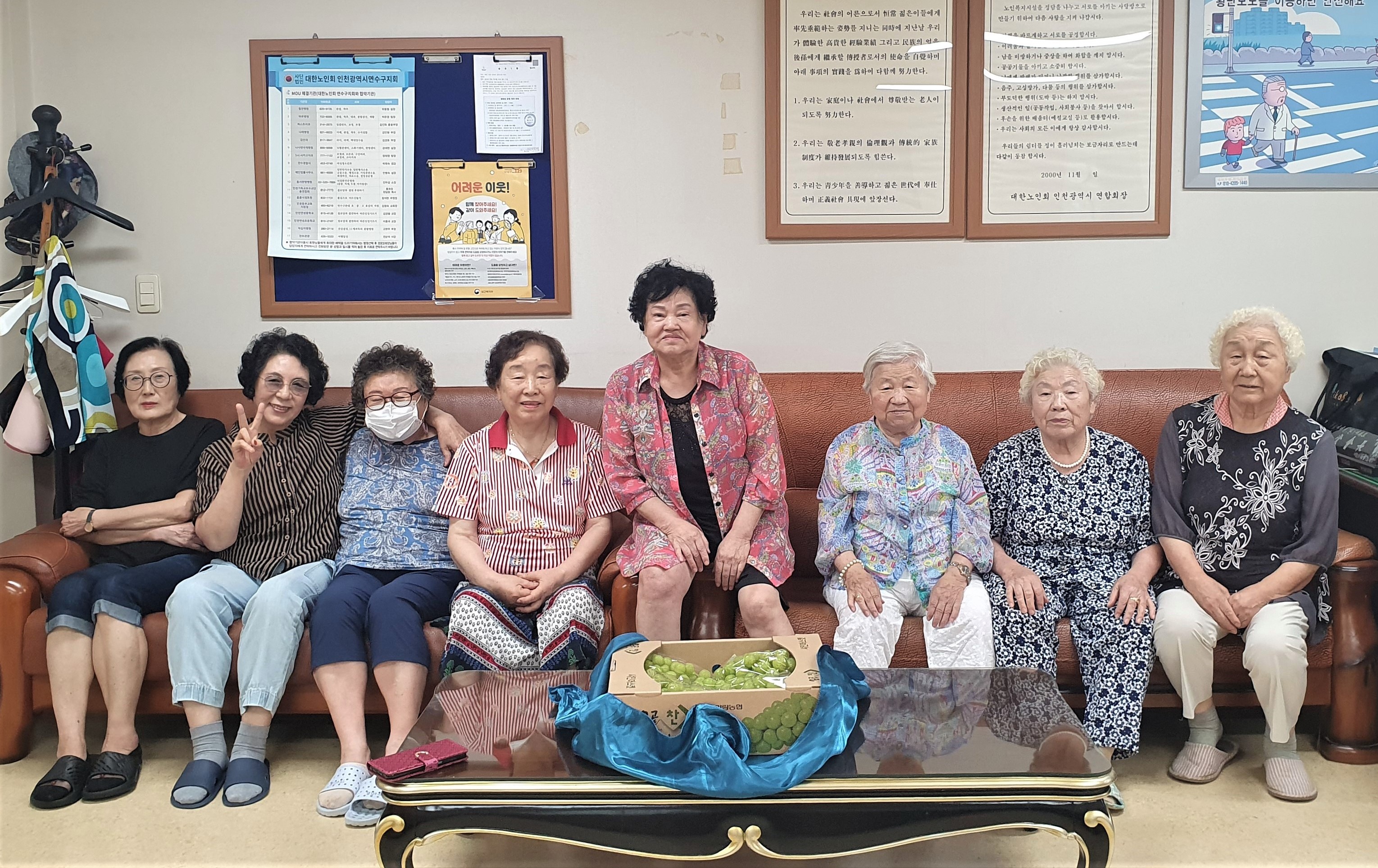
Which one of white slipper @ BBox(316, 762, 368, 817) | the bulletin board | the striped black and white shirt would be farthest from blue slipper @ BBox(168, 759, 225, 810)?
the bulletin board

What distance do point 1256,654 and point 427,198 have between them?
261 centimetres

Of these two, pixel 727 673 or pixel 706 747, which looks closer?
pixel 706 747

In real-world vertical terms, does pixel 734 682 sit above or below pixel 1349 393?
below

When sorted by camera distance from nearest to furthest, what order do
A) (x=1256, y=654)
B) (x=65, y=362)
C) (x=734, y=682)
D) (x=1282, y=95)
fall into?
1. (x=734, y=682)
2. (x=1256, y=654)
3. (x=65, y=362)
4. (x=1282, y=95)

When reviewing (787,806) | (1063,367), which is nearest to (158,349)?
(787,806)

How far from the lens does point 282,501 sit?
271cm

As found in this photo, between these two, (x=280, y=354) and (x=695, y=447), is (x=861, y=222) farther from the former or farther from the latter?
(x=280, y=354)

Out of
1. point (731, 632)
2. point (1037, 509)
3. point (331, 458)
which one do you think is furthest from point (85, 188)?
point (1037, 509)

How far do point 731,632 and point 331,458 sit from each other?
1190 millimetres

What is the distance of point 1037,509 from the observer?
257 centimetres

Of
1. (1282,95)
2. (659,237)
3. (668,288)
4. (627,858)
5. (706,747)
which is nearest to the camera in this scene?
(706,747)

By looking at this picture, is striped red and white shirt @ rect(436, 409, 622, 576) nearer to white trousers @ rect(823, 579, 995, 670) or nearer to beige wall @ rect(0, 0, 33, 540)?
white trousers @ rect(823, 579, 995, 670)

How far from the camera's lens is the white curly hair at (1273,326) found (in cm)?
246

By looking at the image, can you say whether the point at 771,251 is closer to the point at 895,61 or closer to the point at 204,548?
the point at 895,61
